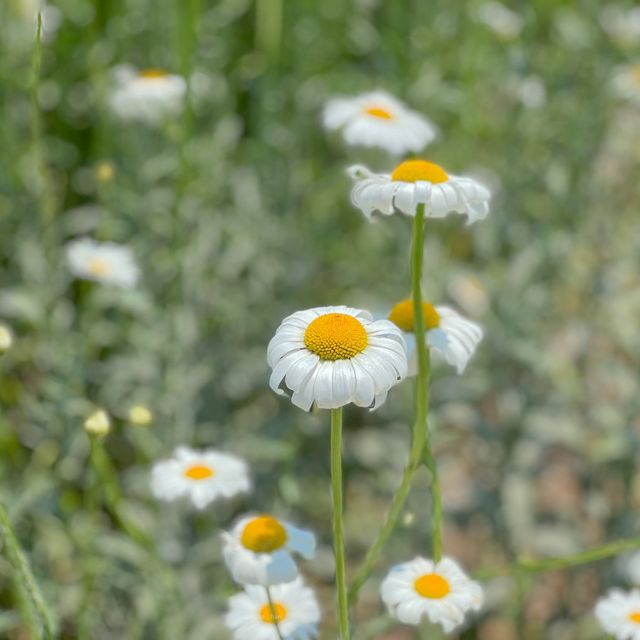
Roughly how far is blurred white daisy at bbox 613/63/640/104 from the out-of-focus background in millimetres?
14

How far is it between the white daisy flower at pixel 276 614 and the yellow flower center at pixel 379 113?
114 centimetres

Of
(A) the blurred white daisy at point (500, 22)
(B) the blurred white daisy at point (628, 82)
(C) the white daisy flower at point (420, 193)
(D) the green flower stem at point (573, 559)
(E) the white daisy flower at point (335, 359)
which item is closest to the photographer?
(E) the white daisy flower at point (335, 359)

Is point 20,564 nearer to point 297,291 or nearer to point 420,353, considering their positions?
point 420,353

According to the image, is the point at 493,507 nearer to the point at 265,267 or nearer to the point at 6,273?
the point at 265,267

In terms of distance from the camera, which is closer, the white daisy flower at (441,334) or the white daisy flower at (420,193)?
the white daisy flower at (420,193)

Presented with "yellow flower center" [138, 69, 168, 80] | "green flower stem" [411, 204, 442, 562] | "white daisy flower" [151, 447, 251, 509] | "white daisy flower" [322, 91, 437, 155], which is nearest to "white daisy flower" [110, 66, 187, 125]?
"yellow flower center" [138, 69, 168, 80]

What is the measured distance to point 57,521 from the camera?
236 centimetres

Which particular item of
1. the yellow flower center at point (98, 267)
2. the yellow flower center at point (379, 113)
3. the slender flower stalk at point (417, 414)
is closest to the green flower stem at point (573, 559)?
the slender flower stalk at point (417, 414)

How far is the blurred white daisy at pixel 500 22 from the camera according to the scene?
10.7ft

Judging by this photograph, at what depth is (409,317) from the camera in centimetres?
143

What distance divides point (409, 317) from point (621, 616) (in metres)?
0.54

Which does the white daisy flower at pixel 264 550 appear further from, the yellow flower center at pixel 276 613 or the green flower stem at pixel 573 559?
the green flower stem at pixel 573 559

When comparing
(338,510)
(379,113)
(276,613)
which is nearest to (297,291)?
(379,113)

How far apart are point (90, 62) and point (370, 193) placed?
1808mm
